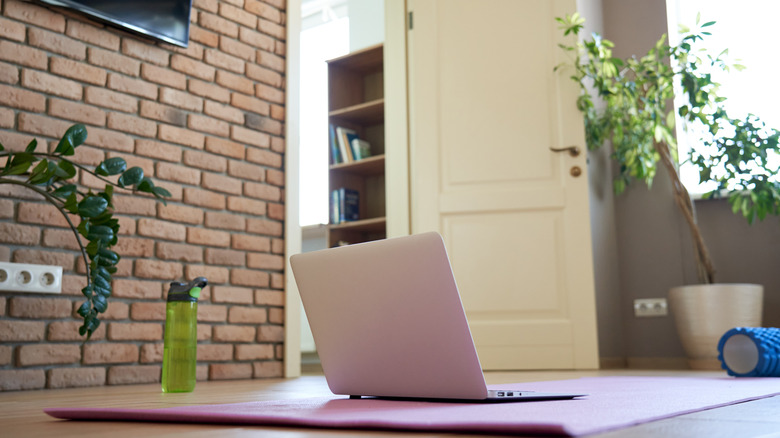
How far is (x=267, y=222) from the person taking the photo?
3.13m

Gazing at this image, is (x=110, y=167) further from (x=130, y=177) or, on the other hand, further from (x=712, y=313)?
(x=712, y=313)

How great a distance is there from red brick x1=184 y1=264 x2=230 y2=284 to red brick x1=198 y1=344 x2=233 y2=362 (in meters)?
0.25

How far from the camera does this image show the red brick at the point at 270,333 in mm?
3024

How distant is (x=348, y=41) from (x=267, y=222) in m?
2.57

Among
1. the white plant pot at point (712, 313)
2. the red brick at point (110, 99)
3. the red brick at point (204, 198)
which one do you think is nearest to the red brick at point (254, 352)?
the red brick at point (204, 198)

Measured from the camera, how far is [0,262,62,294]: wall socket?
2.21m

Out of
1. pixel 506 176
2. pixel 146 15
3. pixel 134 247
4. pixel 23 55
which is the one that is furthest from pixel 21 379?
pixel 506 176

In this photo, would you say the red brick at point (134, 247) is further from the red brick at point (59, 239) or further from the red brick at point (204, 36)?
the red brick at point (204, 36)

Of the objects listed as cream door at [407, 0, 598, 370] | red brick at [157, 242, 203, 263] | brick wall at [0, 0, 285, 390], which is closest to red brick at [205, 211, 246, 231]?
brick wall at [0, 0, 285, 390]

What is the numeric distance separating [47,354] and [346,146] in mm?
2722

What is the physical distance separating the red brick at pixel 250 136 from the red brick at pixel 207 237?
42cm

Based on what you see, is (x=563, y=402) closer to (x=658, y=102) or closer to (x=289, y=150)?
(x=289, y=150)

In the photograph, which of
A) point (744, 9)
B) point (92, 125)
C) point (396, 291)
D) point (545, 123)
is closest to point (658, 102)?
point (545, 123)

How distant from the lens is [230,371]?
2877 mm
